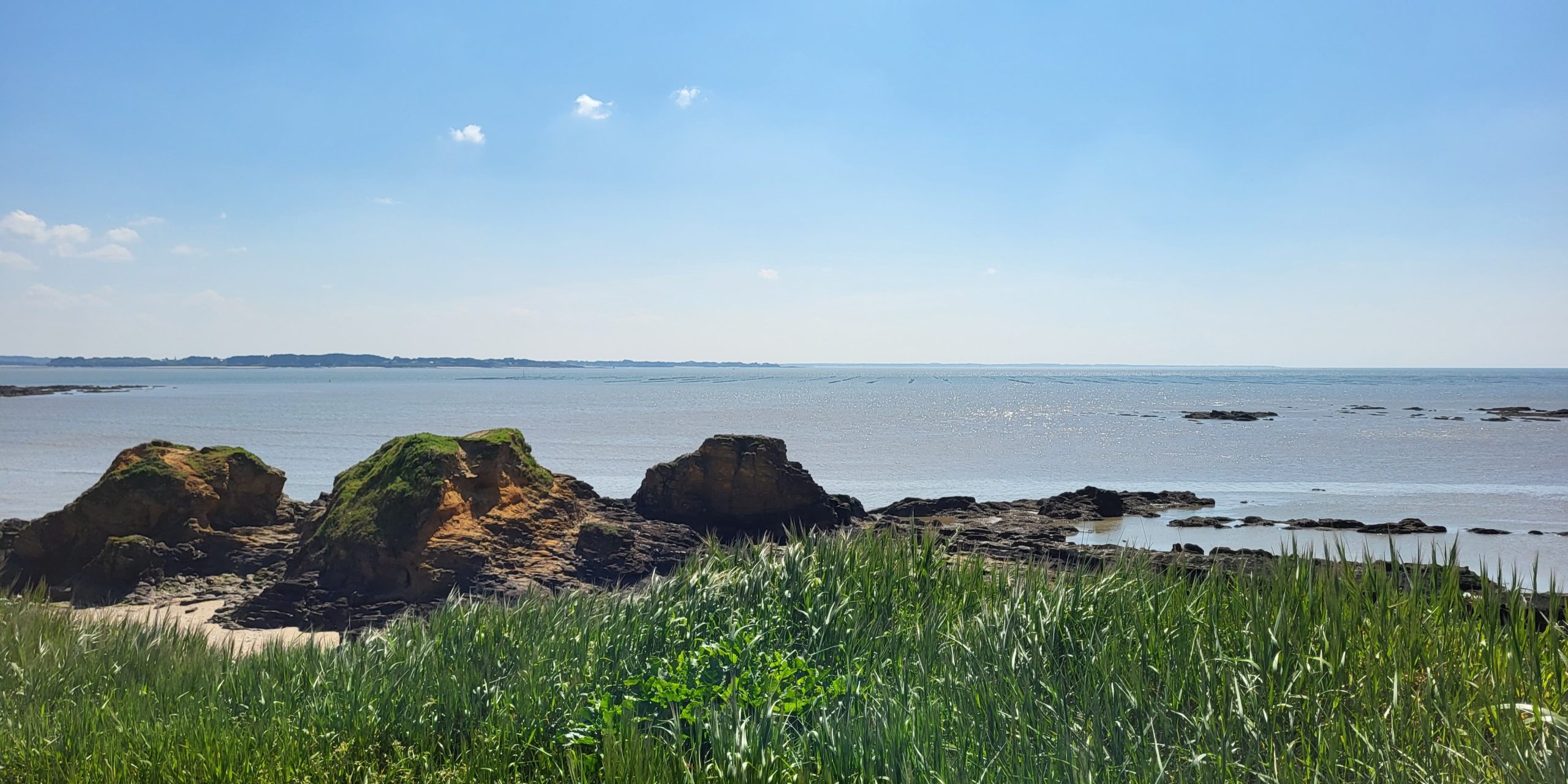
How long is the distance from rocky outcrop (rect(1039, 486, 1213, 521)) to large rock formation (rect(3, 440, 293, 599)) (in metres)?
17.2

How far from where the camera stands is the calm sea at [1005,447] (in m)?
25.9

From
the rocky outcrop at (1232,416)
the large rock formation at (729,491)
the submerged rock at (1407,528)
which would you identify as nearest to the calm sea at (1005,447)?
the submerged rock at (1407,528)

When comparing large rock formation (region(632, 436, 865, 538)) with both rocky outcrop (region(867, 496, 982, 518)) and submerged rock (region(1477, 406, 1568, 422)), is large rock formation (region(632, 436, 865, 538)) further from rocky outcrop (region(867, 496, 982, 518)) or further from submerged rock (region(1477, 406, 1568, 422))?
submerged rock (region(1477, 406, 1568, 422))

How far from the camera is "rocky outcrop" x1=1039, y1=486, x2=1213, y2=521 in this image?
2417cm

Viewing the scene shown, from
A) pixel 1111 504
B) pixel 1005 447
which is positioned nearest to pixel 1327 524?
pixel 1111 504

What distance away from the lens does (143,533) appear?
618 inches

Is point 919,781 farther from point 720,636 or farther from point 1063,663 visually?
point 720,636

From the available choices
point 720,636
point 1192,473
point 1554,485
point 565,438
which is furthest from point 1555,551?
point 565,438

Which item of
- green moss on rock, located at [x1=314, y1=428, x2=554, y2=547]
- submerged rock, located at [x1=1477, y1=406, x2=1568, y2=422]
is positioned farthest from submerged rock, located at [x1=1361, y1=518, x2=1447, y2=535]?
submerged rock, located at [x1=1477, y1=406, x2=1568, y2=422]

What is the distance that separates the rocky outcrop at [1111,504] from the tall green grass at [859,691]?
1688 cm

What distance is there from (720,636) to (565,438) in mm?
46454

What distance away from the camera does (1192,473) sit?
36.7 metres

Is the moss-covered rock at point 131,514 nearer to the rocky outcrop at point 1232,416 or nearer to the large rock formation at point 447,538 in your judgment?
the large rock formation at point 447,538

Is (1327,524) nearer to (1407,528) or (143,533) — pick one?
(1407,528)
